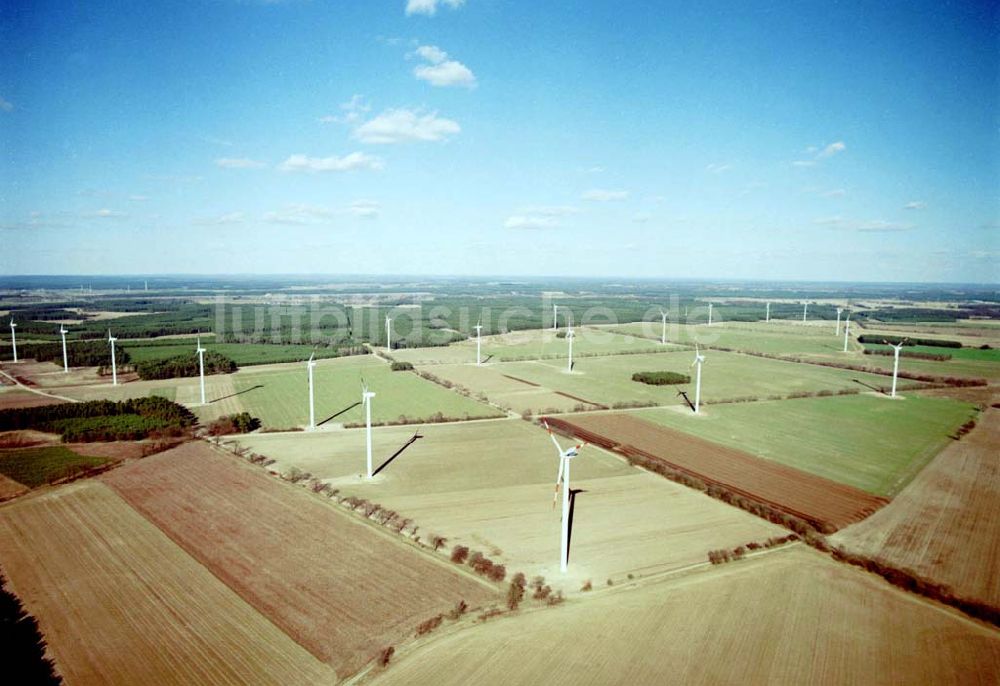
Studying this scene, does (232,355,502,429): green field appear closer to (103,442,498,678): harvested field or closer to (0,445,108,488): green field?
(0,445,108,488): green field

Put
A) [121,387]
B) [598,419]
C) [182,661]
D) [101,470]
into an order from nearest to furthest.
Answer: [182,661] → [101,470] → [598,419] → [121,387]

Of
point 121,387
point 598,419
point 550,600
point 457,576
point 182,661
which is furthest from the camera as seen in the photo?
point 121,387

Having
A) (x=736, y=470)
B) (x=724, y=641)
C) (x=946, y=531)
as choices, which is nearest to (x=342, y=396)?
(x=736, y=470)

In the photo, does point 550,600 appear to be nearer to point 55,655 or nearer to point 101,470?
point 55,655

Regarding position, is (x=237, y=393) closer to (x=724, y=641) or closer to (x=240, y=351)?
(x=240, y=351)

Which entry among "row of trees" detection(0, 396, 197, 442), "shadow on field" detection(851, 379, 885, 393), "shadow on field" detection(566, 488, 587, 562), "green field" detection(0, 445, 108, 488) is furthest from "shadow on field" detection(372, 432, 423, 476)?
"shadow on field" detection(851, 379, 885, 393)

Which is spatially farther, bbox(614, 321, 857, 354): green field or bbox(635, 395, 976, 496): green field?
bbox(614, 321, 857, 354): green field

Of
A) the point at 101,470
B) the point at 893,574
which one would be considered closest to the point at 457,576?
the point at 893,574
